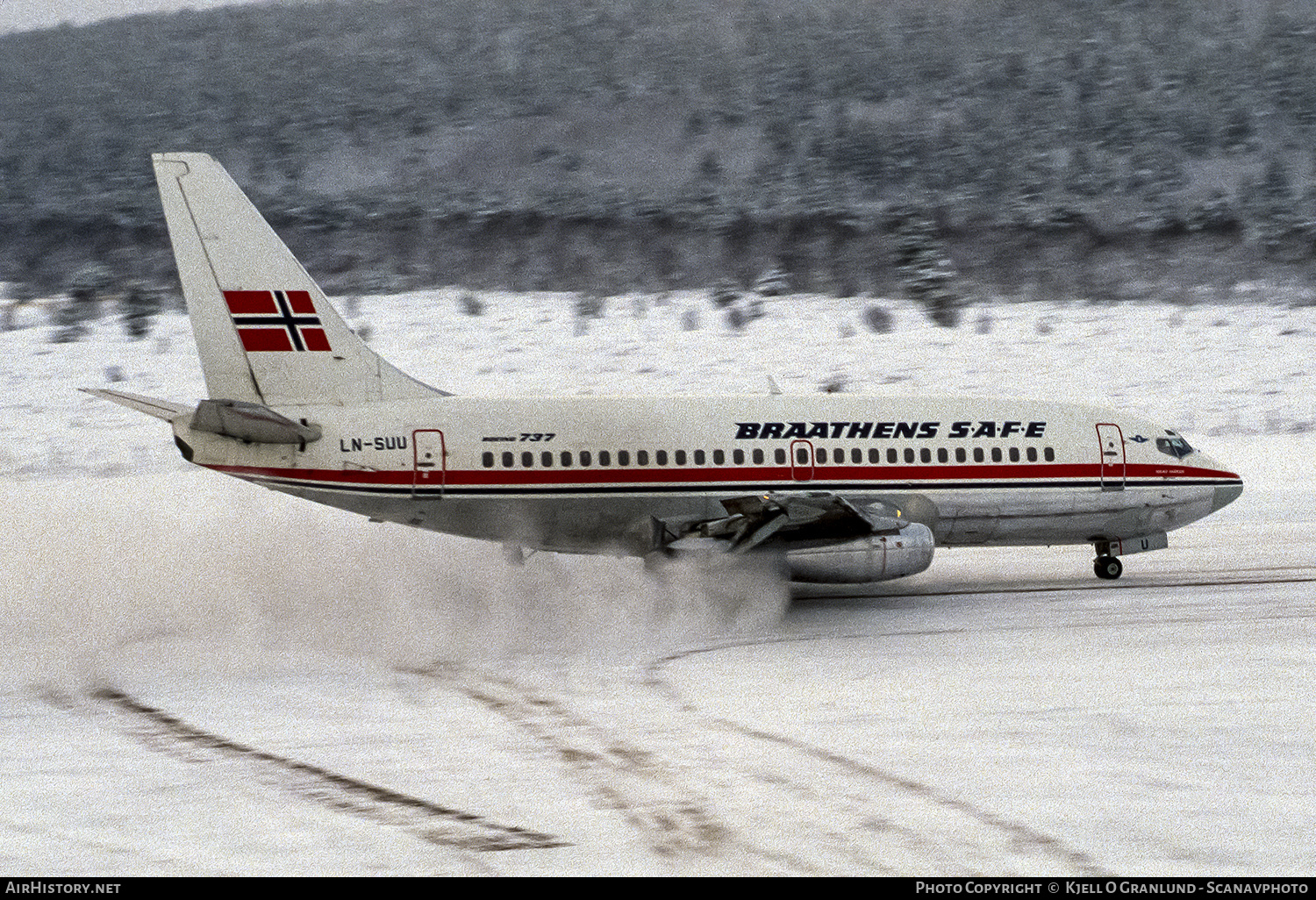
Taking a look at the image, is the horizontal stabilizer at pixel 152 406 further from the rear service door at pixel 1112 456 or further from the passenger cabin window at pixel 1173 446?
the passenger cabin window at pixel 1173 446

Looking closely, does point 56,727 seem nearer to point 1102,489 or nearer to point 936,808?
point 936,808

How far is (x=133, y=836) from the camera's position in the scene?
12133 millimetres

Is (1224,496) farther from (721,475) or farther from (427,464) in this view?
(427,464)

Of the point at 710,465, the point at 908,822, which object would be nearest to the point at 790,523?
the point at 710,465

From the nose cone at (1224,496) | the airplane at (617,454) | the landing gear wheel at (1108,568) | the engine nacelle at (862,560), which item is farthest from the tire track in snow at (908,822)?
the nose cone at (1224,496)

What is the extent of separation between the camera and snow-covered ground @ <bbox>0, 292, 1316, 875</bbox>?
12.0 m

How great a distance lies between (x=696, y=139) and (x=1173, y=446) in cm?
4704

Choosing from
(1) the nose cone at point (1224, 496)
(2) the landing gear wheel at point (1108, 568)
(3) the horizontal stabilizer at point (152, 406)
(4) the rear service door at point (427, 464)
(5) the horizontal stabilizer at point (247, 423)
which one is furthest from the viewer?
(1) the nose cone at point (1224, 496)

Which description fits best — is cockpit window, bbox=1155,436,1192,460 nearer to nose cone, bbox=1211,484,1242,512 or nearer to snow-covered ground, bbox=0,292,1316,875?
nose cone, bbox=1211,484,1242,512

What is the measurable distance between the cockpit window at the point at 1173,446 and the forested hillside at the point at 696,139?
88.5ft

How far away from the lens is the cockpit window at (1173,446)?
960 inches

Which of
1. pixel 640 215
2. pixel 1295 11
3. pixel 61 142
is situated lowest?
pixel 640 215
